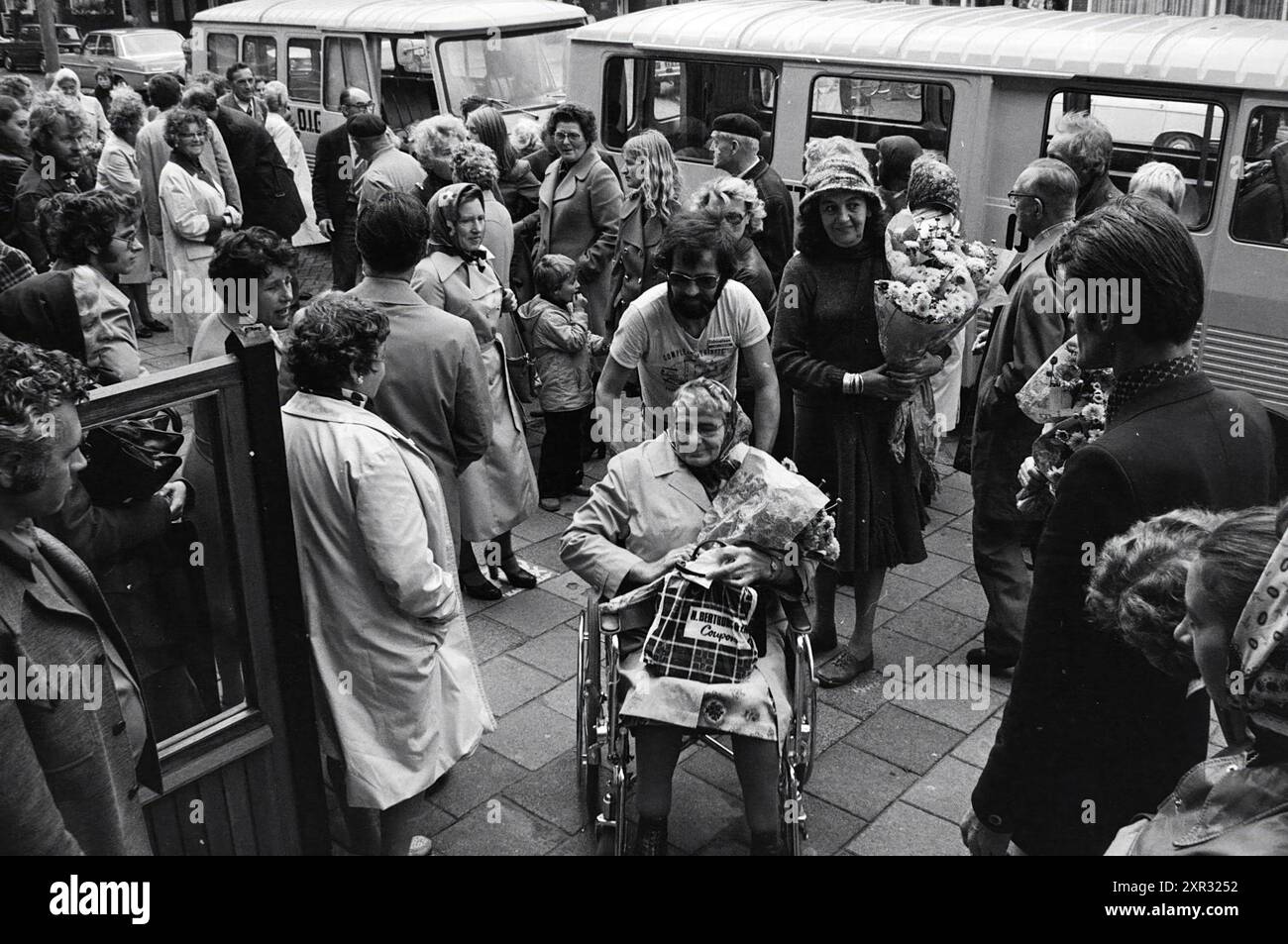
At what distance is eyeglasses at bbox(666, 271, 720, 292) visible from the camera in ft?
14.6

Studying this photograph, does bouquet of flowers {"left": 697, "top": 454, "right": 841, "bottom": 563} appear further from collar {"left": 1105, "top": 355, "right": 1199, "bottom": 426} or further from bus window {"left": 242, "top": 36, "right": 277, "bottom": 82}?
bus window {"left": 242, "top": 36, "right": 277, "bottom": 82}

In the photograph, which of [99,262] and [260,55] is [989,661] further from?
[260,55]

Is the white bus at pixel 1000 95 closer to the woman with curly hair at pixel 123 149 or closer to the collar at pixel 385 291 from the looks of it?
the woman with curly hair at pixel 123 149

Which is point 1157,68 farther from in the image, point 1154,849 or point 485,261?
point 1154,849

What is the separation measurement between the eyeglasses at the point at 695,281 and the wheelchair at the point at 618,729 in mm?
1350

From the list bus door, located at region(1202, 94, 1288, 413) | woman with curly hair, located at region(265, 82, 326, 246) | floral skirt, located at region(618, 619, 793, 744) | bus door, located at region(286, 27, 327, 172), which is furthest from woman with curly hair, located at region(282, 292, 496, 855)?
bus door, located at region(286, 27, 327, 172)

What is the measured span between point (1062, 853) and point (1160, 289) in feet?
4.02

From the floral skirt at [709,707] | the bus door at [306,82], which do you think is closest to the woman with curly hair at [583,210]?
the floral skirt at [709,707]

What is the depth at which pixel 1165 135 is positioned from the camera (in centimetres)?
647

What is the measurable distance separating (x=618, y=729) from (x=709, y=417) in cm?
100

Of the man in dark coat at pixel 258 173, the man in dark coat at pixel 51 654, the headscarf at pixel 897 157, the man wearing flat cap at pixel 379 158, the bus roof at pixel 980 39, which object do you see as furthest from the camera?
the man in dark coat at pixel 258 173

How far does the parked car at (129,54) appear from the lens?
66.4 ft

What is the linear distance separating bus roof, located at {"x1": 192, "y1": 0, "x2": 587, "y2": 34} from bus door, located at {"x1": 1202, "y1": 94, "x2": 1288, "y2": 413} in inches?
309
